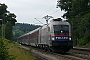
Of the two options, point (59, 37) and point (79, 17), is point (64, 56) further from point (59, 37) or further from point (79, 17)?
point (79, 17)

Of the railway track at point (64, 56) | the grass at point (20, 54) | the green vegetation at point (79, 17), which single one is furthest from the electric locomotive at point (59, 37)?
the green vegetation at point (79, 17)

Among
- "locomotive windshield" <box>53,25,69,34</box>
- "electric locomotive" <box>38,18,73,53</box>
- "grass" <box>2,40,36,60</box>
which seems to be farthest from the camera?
"locomotive windshield" <box>53,25,69,34</box>

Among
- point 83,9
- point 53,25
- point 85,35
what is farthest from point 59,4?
point 53,25

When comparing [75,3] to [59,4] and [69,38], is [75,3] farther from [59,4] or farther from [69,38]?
[69,38]

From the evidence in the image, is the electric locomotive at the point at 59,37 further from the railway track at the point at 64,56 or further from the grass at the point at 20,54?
the grass at the point at 20,54

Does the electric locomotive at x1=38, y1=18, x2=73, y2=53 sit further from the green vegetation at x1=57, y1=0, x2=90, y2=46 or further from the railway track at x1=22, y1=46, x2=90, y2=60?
the green vegetation at x1=57, y1=0, x2=90, y2=46

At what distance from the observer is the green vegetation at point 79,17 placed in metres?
54.4

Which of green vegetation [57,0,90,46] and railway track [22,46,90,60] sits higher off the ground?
green vegetation [57,0,90,46]

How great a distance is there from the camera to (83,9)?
60.1 meters

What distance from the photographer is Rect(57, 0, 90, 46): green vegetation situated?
5438 centimetres

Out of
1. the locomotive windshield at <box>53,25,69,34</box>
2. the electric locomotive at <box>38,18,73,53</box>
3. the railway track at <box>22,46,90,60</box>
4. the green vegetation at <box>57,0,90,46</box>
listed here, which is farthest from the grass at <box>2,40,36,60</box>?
the green vegetation at <box>57,0,90,46</box>

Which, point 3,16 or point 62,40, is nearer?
point 62,40

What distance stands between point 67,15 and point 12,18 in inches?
876

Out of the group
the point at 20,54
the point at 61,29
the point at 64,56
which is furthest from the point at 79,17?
the point at 20,54
